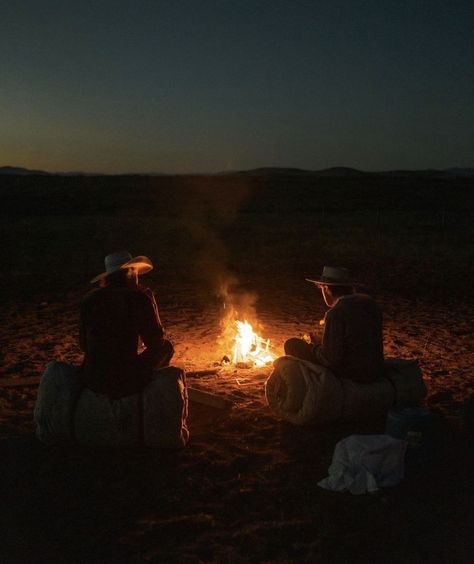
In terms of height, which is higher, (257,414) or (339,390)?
(339,390)

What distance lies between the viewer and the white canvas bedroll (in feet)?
16.3

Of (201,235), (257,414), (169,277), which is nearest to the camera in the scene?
(257,414)

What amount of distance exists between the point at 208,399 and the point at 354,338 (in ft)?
5.38

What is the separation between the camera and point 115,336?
4938mm

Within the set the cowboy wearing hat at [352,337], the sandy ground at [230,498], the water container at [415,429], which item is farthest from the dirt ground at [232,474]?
the cowboy wearing hat at [352,337]

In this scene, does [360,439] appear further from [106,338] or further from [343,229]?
[343,229]

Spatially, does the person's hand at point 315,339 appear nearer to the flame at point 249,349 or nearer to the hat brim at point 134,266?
the flame at point 249,349

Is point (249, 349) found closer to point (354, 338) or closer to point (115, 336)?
point (354, 338)

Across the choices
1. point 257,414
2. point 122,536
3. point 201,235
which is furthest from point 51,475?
point 201,235

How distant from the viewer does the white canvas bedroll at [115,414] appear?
4.96 m

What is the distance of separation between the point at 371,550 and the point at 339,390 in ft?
5.91

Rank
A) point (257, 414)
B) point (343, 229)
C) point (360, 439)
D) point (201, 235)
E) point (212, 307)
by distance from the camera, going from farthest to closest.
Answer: point (343, 229) < point (201, 235) < point (212, 307) < point (257, 414) < point (360, 439)

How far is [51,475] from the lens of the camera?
15.5 ft

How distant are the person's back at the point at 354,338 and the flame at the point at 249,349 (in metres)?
2.16
